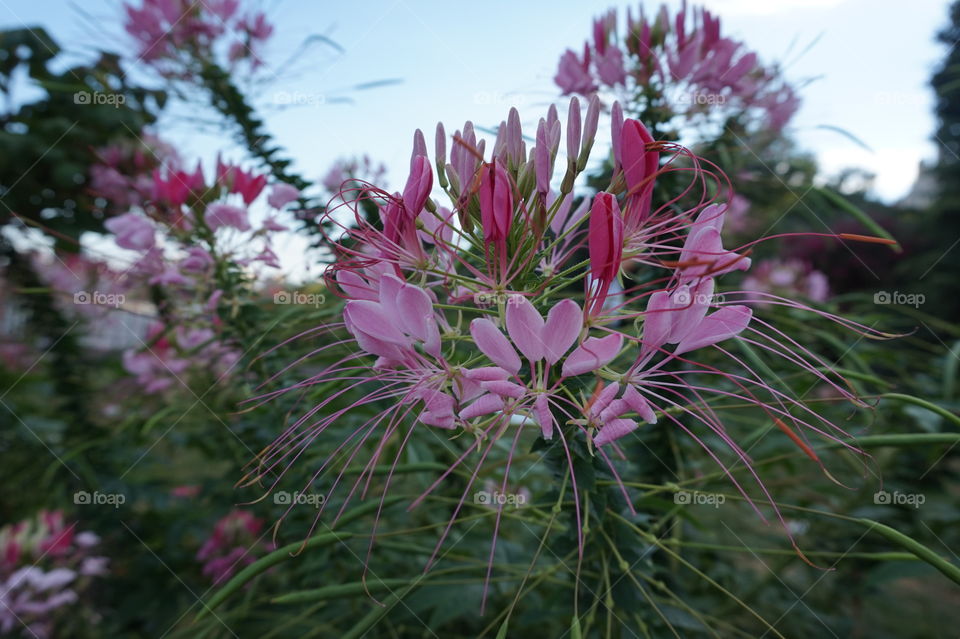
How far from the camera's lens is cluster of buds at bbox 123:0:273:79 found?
4.94 ft

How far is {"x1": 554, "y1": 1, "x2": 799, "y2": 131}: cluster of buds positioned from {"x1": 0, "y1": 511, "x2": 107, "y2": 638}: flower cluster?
1852 mm

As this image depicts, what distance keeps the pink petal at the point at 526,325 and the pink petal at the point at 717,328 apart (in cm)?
16

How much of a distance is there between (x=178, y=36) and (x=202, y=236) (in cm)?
71

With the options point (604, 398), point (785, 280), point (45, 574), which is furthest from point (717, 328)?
point (785, 280)

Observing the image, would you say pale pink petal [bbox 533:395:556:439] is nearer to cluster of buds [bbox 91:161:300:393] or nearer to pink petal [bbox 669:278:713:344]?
pink petal [bbox 669:278:713:344]

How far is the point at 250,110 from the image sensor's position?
1.28 meters

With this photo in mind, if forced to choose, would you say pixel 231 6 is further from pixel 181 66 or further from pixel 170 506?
pixel 170 506

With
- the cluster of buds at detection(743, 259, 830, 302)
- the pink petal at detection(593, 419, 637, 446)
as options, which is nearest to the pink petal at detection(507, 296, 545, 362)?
the pink petal at detection(593, 419, 637, 446)

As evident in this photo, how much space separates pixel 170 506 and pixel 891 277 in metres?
7.31

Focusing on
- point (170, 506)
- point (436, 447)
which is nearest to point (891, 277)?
point (436, 447)

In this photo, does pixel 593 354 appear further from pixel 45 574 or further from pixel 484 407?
pixel 45 574

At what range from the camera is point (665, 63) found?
1.15 meters

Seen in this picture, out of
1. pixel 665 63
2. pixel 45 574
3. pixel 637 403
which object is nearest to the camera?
pixel 637 403

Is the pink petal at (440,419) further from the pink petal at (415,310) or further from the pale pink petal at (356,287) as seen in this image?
the pale pink petal at (356,287)
